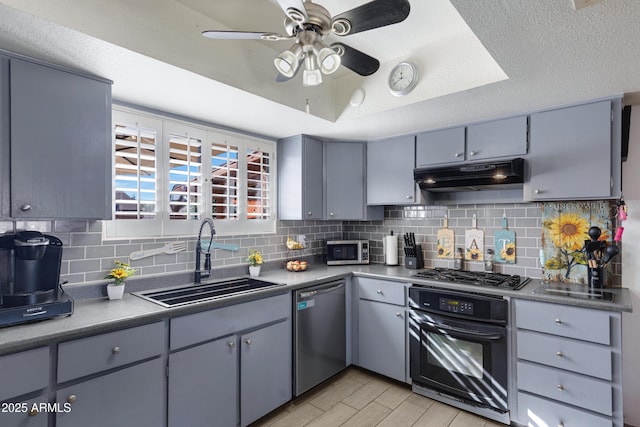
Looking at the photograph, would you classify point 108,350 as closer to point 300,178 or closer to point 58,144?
point 58,144

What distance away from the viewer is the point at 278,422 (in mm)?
2248

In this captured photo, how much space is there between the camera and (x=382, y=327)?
2781 mm

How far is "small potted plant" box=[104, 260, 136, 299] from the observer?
78.2 inches

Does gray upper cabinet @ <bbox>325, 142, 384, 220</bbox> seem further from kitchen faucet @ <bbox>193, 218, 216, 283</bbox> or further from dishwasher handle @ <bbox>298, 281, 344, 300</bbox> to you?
kitchen faucet @ <bbox>193, 218, 216, 283</bbox>

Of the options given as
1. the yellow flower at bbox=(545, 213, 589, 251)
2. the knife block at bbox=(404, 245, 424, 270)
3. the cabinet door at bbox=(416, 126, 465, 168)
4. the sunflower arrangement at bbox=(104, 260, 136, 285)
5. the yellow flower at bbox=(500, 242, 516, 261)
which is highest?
the cabinet door at bbox=(416, 126, 465, 168)

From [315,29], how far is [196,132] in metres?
1.52

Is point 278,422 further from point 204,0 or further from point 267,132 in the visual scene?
point 204,0

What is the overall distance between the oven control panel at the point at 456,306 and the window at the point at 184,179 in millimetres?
1609

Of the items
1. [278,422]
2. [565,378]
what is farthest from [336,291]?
[565,378]

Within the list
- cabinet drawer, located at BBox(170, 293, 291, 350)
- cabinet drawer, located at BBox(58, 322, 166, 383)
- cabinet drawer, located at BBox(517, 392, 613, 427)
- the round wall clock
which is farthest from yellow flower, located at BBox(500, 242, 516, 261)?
cabinet drawer, located at BBox(58, 322, 166, 383)

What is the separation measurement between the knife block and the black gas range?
0.46ft

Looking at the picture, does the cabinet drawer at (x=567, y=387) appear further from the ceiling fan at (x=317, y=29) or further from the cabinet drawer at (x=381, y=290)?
the ceiling fan at (x=317, y=29)

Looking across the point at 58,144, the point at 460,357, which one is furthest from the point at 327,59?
the point at 460,357

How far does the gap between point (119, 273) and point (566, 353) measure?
2.75 m
